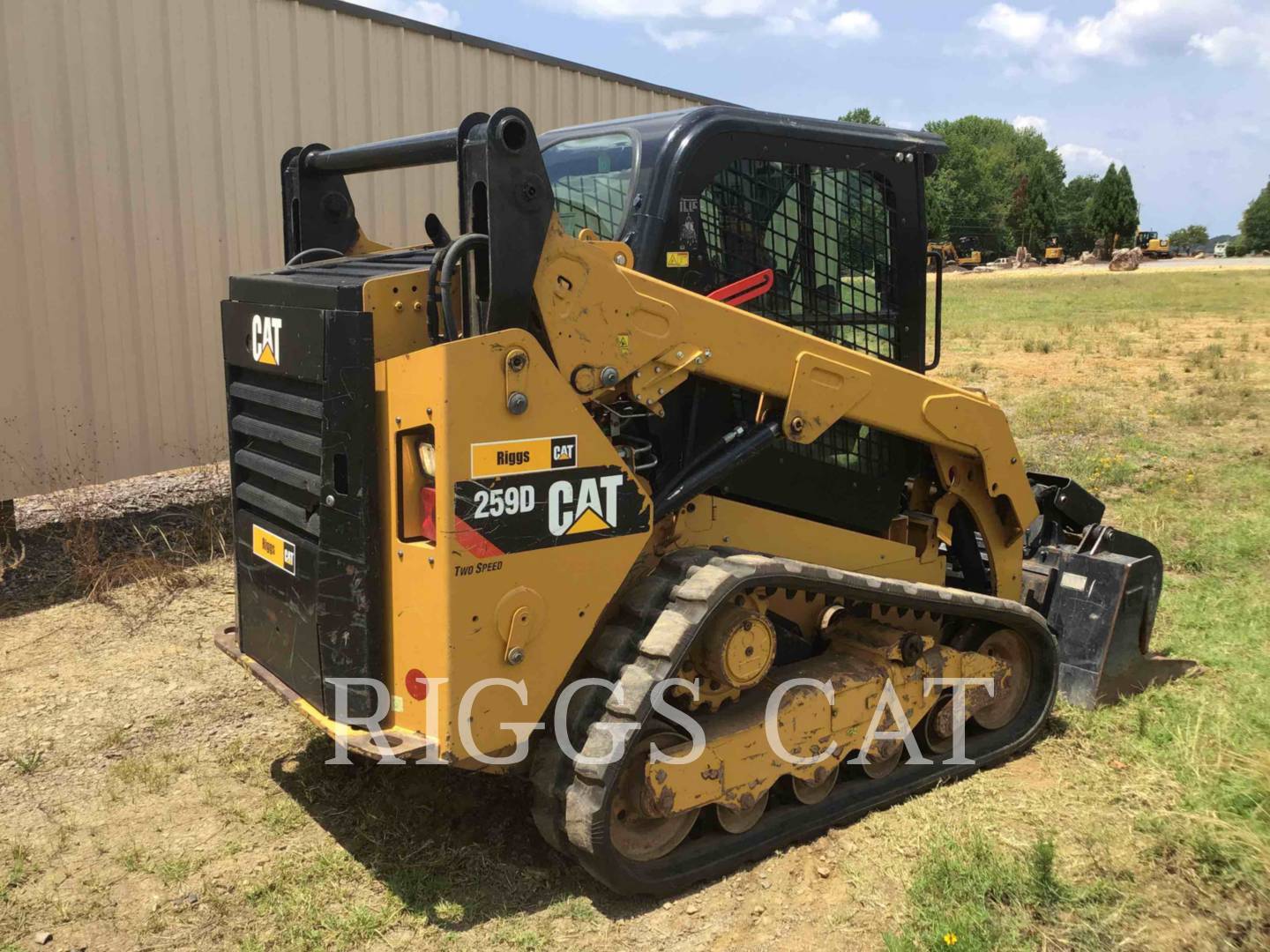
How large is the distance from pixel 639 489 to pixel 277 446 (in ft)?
4.22

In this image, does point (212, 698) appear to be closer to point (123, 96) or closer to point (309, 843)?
point (309, 843)

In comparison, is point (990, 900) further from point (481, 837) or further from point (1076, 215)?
point (1076, 215)

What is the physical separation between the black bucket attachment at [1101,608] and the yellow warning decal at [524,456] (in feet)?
9.84

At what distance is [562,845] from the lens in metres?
3.49

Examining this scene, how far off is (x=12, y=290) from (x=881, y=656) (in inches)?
235

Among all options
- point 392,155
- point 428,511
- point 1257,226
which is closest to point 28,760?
point 428,511

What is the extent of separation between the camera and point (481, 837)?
12.9 feet

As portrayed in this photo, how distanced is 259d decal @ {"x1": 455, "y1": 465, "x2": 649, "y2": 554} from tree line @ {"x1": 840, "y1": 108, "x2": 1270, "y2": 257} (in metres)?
72.6

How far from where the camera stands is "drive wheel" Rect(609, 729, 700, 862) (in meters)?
3.54

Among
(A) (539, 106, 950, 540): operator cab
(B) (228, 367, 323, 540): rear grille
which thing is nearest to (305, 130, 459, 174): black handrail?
(A) (539, 106, 950, 540): operator cab

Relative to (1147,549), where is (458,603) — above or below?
above

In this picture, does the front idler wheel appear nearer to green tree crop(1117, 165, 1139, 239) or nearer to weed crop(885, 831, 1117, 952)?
weed crop(885, 831, 1117, 952)

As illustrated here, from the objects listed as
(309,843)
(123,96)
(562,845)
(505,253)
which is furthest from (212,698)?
(123,96)

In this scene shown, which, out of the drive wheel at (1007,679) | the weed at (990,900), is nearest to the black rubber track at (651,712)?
the weed at (990,900)
